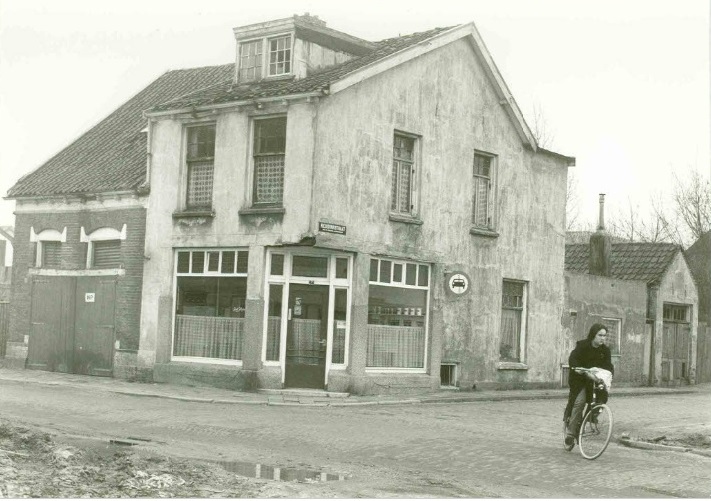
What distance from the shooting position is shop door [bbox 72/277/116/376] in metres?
24.1

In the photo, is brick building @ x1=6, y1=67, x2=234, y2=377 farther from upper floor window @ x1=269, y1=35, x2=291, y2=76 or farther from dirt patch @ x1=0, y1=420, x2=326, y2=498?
dirt patch @ x1=0, y1=420, x2=326, y2=498

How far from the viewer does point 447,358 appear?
80.5 ft

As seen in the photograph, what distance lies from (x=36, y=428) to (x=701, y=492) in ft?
26.3

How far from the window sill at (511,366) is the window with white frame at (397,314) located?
293cm

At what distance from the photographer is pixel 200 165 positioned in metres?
23.0

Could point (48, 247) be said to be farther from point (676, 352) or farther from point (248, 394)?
point (676, 352)

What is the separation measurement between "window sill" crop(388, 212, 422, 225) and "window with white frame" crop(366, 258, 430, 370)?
90 centimetres

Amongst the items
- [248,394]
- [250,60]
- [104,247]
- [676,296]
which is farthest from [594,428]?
[676,296]

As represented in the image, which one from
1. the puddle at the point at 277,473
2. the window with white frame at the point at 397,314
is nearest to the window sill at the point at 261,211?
the window with white frame at the point at 397,314

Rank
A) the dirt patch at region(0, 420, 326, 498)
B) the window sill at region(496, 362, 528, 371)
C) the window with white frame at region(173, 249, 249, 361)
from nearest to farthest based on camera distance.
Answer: the dirt patch at region(0, 420, 326, 498)
the window with white frame at region(173, 249, 249, 361)
the window sill at region(496, 362, 528, 371)

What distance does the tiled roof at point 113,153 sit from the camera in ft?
81.9

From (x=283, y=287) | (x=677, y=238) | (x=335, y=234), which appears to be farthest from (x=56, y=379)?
(x=677, y=238)

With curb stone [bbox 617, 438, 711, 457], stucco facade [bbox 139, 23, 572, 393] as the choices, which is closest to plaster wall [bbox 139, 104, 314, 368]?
stucco facade [bbox 139, 23, 572, 393]

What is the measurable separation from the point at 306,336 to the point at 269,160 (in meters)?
3.74
